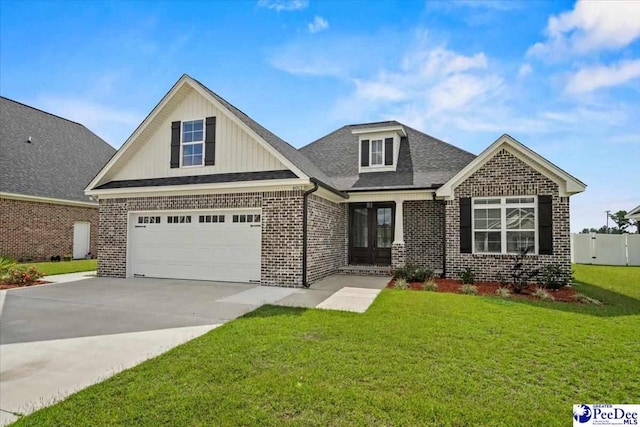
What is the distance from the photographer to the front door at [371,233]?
14.1 metres

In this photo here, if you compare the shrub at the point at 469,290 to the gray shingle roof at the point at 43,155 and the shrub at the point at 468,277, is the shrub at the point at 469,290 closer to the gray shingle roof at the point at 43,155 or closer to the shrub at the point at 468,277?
the shrub at the point at 468,277

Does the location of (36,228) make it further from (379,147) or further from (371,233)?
(379,147)

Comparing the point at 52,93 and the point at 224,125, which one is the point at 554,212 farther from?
A: the point at 52,93

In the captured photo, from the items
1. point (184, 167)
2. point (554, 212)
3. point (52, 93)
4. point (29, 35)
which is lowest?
point (554, 212)

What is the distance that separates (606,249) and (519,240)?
11.6 m

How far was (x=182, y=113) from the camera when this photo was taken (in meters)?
12.3

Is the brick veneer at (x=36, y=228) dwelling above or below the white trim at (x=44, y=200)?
below

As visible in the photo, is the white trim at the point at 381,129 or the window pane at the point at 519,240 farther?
the white trim at the point at 381,129

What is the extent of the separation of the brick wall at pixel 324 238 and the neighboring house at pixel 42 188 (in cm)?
1514

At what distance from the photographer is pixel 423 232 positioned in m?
13.6

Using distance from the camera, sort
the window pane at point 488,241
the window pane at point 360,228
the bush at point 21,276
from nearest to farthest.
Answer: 1. the bush at point 21,276
2. the window pane at point 488,241
3. the window pane at point 360,228

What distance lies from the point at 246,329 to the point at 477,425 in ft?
12.5

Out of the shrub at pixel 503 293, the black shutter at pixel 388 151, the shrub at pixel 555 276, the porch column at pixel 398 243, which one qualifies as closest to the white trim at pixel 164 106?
the porch column at pixel 398 243

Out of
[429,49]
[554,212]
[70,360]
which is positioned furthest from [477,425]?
[554,212]
